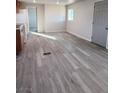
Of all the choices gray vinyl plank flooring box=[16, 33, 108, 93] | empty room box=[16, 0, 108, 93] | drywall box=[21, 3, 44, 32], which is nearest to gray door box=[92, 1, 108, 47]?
empty room box=[16, 0, 108, 93]

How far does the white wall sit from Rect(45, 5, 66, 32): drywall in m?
1.68

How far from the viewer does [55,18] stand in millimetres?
11242

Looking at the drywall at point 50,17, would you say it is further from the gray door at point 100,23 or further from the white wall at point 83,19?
the gray door at point 100,23

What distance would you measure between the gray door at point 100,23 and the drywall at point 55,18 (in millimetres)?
5182

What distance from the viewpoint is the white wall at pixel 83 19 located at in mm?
7109

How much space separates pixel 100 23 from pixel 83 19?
6.58 ft

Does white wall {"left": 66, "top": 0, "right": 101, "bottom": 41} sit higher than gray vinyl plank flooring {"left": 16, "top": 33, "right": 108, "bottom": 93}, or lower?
higher

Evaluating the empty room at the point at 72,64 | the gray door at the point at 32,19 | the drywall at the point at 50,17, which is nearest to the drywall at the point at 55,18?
the drywall at the point at 50,17

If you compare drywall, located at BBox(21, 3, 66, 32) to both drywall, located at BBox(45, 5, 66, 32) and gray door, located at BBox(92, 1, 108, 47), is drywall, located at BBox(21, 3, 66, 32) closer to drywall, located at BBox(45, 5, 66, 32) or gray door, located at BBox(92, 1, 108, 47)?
drywall, located at BBox(45, 5, 66, 32)

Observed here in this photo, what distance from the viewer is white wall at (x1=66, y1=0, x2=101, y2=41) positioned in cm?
711

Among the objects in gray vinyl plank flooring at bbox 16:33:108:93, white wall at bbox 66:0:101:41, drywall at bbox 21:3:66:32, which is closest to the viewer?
gray vinyl plank flooring at bbox 16:33:108:93
